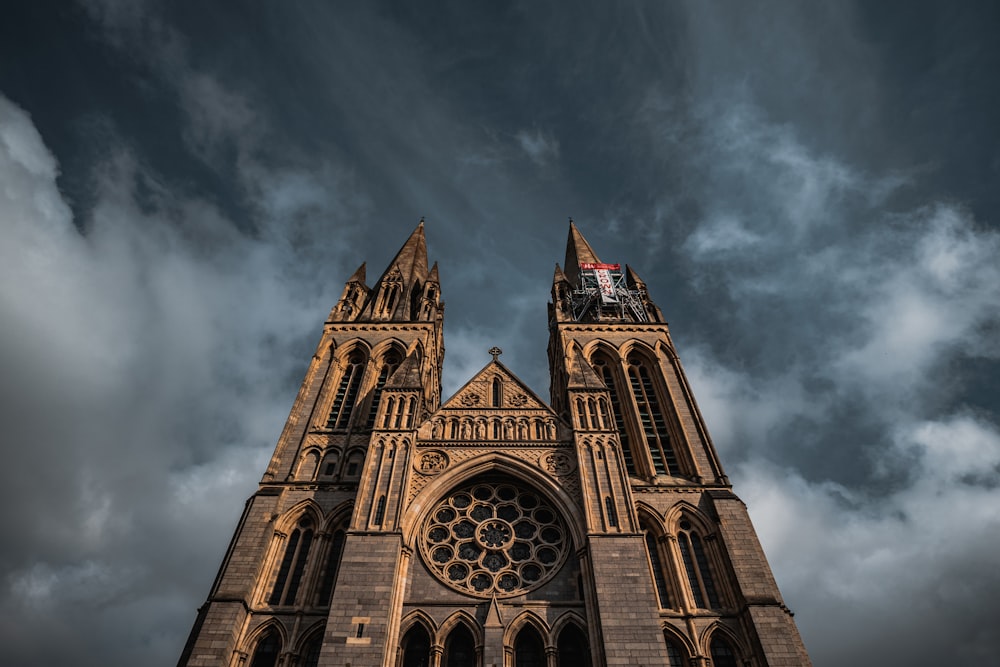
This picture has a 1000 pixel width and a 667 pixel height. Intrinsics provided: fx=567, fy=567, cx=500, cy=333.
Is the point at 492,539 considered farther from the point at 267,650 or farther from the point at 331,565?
the point at 267,650

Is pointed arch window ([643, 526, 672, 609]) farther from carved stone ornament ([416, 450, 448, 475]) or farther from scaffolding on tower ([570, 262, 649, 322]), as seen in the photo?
scaffolding on tower ([570, 262, 649, 322])

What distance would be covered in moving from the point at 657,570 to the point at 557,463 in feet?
15.4

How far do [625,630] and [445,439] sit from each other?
30.0 feet

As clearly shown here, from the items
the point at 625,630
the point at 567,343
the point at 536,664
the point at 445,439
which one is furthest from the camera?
the point at 567,343

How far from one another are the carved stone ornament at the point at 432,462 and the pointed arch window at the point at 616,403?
21.0 ft

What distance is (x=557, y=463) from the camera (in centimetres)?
2027

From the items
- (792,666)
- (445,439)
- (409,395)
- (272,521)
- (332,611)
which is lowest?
(792,666)

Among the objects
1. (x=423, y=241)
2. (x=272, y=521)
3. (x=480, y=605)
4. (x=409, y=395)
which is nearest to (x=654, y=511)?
(x=480, y=605)

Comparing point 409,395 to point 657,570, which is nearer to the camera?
point 657,570

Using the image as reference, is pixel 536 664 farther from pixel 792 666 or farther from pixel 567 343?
pixel 567 343

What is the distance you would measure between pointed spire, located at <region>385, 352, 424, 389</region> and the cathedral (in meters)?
0.11

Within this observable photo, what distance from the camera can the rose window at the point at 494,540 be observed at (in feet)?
58.1

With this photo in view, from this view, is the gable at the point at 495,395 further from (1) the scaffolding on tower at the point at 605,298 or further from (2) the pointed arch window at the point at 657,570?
(1) the scaffolding on tower at the point at 605,298

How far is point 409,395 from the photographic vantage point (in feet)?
71.6
